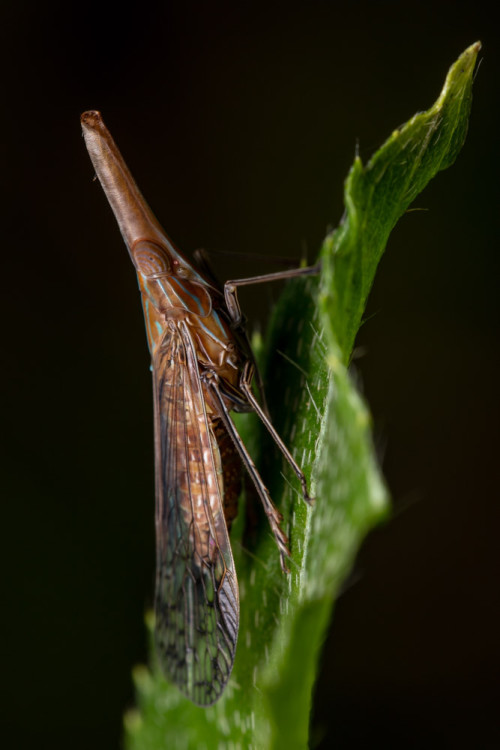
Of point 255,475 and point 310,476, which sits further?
point 255,475

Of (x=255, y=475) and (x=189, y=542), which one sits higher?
(x=255, y=475)

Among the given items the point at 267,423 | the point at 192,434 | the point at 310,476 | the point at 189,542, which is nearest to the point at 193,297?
the point at 192,434

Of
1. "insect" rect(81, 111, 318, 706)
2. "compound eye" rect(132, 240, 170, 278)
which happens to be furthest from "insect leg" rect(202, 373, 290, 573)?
"compound eye" rect(132, 240, 170, 278)

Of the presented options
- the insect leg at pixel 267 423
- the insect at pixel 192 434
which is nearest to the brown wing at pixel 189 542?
the insect at pixel 192 434

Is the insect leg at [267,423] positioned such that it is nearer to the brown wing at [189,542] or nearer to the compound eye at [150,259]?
the brown wing at [189,542]

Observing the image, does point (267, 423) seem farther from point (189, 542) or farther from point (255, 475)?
point (189, 542)

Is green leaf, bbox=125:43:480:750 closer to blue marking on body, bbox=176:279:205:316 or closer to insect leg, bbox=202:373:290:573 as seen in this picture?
insect leg, bbox=202:373:290:573

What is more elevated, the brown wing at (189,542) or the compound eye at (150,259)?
the compound eye at (150,259)
